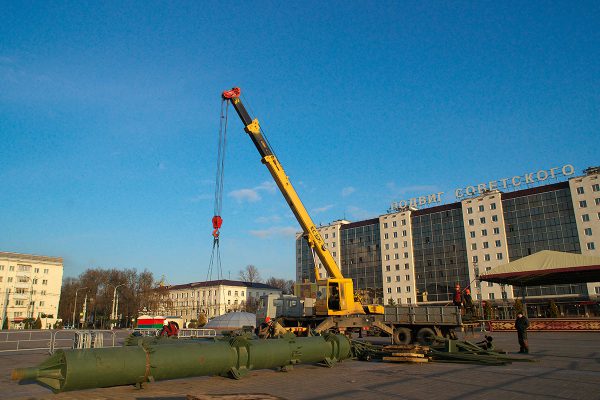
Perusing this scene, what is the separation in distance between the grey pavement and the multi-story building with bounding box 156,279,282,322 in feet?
366

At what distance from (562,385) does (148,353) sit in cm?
995

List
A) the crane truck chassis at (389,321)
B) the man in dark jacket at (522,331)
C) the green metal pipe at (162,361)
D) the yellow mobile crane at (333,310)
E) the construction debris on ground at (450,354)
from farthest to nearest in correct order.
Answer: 1. the yellow mobile crane at (333,310)
2. the crane truck chassis at (389,321)
3. the man in dark jacket at (522,331)
4. the construction debris on ground at (450,354)
5. the green metal pipe at (162,361)

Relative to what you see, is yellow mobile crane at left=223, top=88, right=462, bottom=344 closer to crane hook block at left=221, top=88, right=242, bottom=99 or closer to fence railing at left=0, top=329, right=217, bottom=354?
crane hook block at left=221, top=88, right=242, bottom=99

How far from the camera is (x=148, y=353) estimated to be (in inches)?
399

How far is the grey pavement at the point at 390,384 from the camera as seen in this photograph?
9.69m

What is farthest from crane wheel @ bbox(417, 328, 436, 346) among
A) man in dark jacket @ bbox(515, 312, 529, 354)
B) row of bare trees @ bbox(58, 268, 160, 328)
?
row of bare trees @ bbox(58, 268, 160, 328)

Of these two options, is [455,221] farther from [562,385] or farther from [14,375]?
[14,375]

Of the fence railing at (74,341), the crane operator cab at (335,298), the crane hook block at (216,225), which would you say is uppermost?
the crane hook block at (216,225)

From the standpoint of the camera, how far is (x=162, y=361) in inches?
402

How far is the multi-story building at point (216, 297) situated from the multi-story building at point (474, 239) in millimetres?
35316

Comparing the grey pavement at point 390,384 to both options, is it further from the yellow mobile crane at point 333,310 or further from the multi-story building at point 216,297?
the multi-story building at point 216,297

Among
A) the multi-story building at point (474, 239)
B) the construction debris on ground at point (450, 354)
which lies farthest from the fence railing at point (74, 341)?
the multi-story building at point (474, 239)

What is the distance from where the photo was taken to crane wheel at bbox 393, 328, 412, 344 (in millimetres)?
21828

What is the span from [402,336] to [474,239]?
66.2 metres
